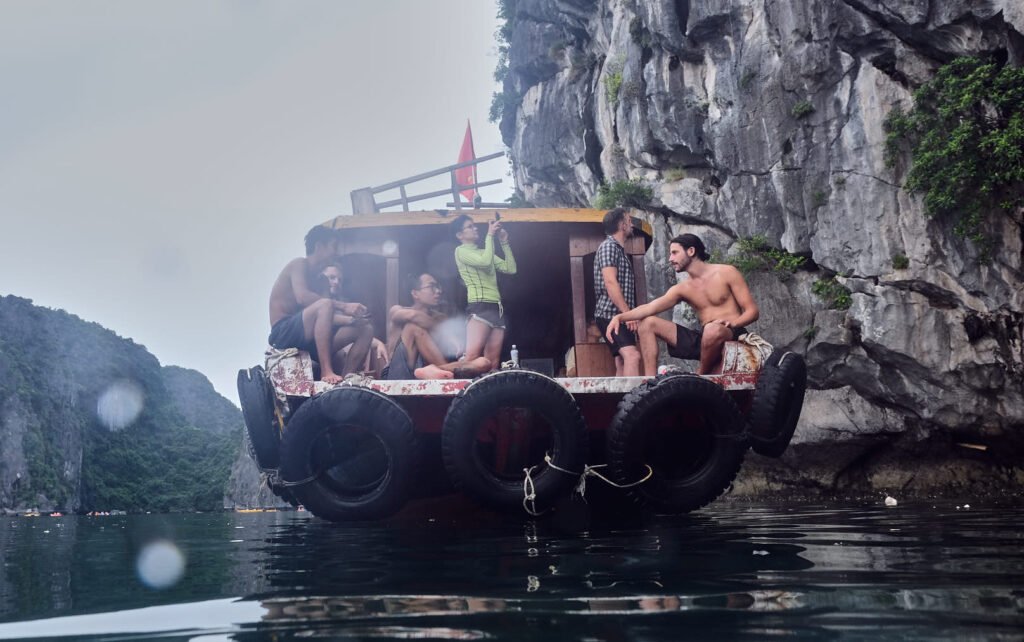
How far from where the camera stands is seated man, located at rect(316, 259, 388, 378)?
544 centimetres

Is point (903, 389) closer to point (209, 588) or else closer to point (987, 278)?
point (987, 278)

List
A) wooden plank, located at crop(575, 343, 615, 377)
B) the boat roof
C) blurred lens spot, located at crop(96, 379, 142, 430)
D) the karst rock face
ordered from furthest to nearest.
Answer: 1. blurred lens spot, located at crop(96, 379, 142, 430)
2. the karst rock face
3. wooden plank, located at crop(575, 343, 615, 377)
4. the boat roof

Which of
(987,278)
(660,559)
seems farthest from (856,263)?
(660,559)

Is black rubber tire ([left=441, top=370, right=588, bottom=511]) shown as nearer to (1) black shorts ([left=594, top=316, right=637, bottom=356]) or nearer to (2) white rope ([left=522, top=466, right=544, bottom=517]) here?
(2) white rope ([left=522, top=466, right=544, bottom=517])

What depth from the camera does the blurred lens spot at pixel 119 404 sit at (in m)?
75.1

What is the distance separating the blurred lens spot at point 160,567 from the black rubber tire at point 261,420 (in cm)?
82

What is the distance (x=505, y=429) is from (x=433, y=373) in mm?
753

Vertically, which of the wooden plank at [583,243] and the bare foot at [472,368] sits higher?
the wooden plank at [583,243]

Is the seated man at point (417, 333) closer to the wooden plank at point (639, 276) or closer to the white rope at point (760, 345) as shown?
the wooden plank at point (639, 276)

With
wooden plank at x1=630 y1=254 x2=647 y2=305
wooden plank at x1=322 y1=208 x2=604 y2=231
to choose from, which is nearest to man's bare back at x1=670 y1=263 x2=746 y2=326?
wooden plank at x1=630 y1=254 x2=647 y2=305

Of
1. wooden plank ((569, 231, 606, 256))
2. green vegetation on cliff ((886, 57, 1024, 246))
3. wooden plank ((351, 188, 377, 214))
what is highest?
green vegetation on cliff ((886, 57, 1024, 246))

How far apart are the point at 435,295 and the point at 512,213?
1.13 m

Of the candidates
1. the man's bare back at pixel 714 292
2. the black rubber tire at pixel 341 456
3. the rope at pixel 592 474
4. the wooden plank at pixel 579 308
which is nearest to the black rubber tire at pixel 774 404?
the man's bare back at pixel 714 292

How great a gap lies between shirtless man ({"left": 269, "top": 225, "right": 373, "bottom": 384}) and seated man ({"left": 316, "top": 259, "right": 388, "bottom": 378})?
0.6 inches
